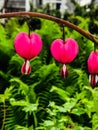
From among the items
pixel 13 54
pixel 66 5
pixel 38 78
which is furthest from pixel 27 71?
pixel 66 5

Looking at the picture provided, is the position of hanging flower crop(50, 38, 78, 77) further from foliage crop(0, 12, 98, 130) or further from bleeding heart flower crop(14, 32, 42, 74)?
foliage crop(0, 12, 98, 130)

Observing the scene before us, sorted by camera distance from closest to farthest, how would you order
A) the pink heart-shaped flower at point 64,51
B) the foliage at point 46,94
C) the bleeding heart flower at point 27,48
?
the bleeding heart flower at point 27,48 < the pink heart-shaped flower at point 64,51 < the foliage at point 46,94

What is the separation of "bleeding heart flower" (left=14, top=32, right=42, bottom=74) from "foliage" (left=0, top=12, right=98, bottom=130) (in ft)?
1.56

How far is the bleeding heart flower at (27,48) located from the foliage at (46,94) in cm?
47

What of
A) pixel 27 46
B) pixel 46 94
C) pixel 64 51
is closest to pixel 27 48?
pixel 27 46

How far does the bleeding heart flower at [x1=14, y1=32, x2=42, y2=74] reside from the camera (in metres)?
1.72

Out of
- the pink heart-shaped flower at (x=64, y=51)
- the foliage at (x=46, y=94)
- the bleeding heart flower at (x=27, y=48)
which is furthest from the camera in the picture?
the foliage at (x=46, y=94)

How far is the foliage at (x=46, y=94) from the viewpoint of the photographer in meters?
2.40

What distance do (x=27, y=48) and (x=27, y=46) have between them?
0.04ft

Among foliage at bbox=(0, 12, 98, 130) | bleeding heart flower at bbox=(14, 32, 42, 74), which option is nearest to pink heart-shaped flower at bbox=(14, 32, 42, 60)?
bleeding heart flower at bbox=(14, 32, 42, 74)

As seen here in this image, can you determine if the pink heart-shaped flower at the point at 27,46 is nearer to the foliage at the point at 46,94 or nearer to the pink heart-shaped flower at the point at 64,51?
the pink heart-shaped flower at the point at 64,51

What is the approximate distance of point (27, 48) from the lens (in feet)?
5.69

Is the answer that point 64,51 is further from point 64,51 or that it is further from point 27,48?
point 27,48

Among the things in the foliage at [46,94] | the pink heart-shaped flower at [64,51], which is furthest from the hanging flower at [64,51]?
the foliage at [46,94]
